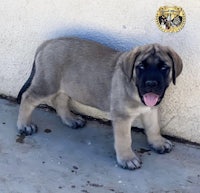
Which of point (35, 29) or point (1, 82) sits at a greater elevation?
point (35, 29)

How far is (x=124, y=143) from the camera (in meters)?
4.82

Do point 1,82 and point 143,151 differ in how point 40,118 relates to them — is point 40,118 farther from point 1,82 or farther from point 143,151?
point 143,151

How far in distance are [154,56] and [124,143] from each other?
0.77m

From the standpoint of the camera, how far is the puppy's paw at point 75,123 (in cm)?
541

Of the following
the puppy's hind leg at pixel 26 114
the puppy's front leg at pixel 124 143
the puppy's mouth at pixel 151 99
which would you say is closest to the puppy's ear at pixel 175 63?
the puppy's mouth at pixel 151 99

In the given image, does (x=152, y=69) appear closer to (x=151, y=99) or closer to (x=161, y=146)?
(x=151, y=99)

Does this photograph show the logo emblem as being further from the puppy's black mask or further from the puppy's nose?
the puppy's nose

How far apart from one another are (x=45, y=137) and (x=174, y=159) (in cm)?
112

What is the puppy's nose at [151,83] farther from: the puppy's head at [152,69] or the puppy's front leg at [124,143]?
the puppy's front leg at [124,143]

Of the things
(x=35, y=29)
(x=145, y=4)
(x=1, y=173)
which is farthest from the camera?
(x=35, y=29)

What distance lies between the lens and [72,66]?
5.09m

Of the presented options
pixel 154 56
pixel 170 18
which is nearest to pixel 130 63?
pixel 154 56

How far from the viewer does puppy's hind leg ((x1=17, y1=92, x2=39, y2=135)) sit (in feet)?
17.2

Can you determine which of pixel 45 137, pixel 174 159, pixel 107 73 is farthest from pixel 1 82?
pixel 174 159
